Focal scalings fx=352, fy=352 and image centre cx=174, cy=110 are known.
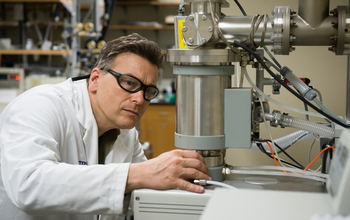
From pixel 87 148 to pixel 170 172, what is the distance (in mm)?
474

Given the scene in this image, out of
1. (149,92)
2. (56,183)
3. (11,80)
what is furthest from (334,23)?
(11,80)

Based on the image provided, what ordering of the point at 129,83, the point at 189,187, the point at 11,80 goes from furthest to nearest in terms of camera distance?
1. the point at 11,80
2. the point at 129,83
3. the point at 189,187

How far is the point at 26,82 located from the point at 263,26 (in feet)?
9.86

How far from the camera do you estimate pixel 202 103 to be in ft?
2.93

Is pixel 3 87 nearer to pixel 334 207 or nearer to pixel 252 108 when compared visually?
pixel 252 108

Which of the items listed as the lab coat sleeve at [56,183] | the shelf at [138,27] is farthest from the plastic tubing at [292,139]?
the shelf at [138,27]

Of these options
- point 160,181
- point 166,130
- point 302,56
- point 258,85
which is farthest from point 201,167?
point 166,130

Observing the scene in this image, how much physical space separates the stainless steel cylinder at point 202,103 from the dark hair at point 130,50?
36 centimetres

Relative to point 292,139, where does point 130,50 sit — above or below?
above

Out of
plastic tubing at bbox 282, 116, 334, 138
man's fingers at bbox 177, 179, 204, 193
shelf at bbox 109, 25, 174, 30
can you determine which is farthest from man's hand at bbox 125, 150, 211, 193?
shelf at bbox 109, 25, 174, 30

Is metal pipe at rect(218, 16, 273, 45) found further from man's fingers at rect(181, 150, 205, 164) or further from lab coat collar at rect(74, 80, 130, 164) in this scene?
lab coat collar at rect(74, 80, 130, 164)

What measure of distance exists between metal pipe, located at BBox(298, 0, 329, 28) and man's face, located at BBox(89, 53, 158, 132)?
0.54 m

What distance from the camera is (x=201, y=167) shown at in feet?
2.97

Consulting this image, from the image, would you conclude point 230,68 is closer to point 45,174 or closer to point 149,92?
point 149,92
